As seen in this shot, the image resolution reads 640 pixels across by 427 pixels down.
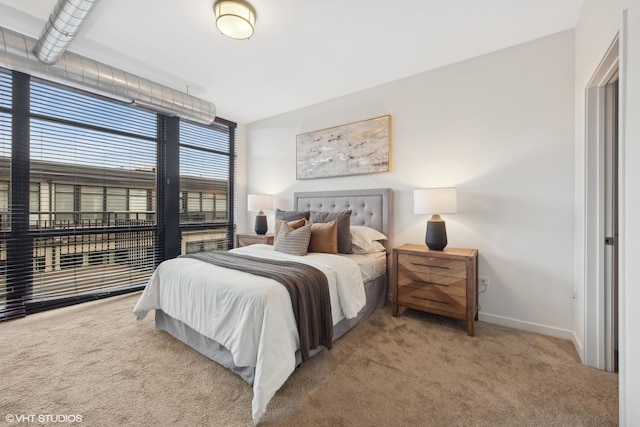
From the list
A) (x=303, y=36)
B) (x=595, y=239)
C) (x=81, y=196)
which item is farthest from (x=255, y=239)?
(x=595, y=239)

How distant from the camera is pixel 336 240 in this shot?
279 centimetres

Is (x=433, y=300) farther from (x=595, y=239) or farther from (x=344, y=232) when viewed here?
(x=595, y=239)

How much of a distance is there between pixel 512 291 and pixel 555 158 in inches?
49.7

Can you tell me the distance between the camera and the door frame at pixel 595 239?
1809mm

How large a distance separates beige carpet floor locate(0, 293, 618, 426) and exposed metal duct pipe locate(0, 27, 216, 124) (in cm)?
232

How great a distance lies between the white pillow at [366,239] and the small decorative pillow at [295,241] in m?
0.56

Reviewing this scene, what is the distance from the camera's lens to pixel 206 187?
4293 mm

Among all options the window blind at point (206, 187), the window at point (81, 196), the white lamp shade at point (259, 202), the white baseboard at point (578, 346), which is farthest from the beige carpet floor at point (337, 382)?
the white lamp shade at point (259, 202)

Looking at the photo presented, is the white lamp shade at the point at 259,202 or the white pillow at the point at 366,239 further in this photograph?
the white lamp shade at the point at 259,202

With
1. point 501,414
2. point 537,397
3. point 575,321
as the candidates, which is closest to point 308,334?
point 501,414

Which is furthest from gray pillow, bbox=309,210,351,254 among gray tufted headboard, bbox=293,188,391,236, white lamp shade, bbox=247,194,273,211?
white lamp shade, bbox=247,194,273,211

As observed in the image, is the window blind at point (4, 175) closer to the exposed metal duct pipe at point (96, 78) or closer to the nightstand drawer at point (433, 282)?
the exposed metal duct pipe at point (96, 78)

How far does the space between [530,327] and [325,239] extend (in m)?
2.06
